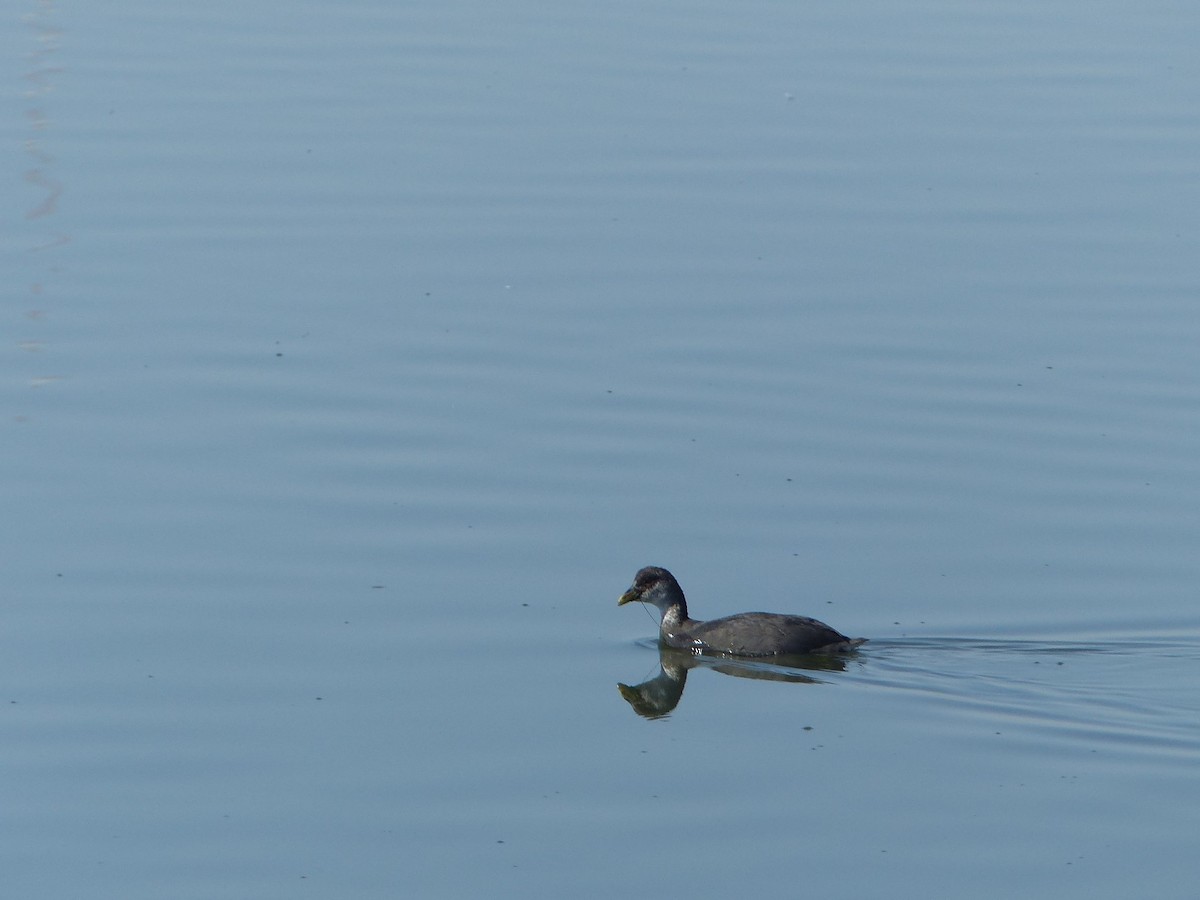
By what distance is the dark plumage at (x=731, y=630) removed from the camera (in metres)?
10.6

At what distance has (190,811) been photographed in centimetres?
888

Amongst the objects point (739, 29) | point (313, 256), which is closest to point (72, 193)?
point (313, 256)

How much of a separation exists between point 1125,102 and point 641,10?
7.30 metres

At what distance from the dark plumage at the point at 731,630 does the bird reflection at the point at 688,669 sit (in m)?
0.06

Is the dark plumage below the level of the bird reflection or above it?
above

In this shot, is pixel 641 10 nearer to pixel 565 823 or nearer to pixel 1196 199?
pixel 1196 199

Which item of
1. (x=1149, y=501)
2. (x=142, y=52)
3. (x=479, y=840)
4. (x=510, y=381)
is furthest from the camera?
(x=142, y=52)

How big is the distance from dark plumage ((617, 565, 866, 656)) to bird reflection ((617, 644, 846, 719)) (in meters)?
0.06

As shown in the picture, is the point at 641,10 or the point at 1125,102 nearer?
the point at 1125,102

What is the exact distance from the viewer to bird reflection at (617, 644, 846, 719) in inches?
412

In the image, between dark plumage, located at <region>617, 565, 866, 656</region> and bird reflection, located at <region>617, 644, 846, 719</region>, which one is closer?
bird reflection, located at <region>617, 644, 846, 719</region>

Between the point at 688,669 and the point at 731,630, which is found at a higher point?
the point at 731,630

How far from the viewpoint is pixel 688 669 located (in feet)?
36.3

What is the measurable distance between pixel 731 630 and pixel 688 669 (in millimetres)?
359
